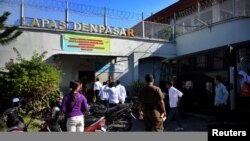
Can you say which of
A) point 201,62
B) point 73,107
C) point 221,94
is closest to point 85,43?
point 201,62

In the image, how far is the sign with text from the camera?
18.1 meters

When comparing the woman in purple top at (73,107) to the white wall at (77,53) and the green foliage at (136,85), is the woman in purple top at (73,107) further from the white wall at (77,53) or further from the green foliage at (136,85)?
the green foliage at (136,85)

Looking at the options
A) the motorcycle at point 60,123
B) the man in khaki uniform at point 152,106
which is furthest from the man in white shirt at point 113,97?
the man in khaki uniform at point 152,106

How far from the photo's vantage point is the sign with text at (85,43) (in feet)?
59.4

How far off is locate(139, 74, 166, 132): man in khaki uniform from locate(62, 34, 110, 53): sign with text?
1135 centimetres

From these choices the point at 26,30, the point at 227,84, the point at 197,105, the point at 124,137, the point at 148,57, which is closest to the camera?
the point at 124,137

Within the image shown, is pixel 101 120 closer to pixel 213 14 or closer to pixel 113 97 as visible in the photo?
pixel 113 97

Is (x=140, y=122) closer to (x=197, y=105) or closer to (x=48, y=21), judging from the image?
(x=197, y=105)

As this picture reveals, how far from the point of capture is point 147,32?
2166cm

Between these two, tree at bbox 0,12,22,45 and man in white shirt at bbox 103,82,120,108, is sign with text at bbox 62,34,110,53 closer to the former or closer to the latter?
tree at bbox 0,12,22,45

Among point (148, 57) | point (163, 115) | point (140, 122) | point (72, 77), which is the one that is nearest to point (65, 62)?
point (72, 77)

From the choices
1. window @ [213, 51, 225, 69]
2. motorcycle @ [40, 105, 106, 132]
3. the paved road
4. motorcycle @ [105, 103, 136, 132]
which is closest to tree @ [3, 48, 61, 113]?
the paved road

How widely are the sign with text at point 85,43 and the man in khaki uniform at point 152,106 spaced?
11352mm

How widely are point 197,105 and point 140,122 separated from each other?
85.9 inches
